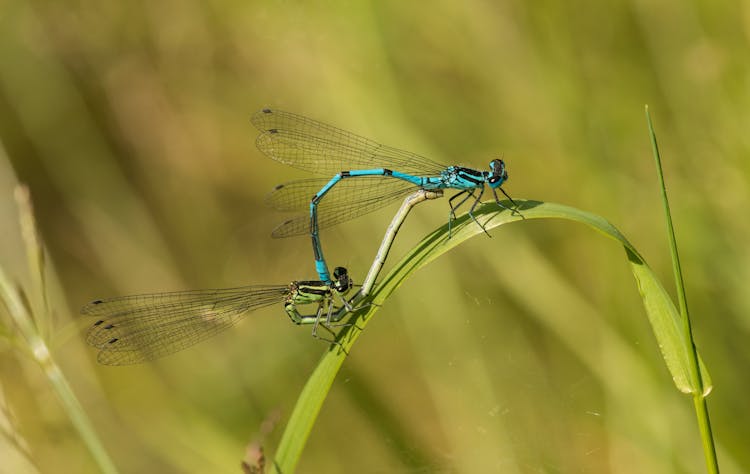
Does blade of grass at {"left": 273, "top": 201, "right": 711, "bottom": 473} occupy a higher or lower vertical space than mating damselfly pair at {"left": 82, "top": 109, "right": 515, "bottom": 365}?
Result: lower

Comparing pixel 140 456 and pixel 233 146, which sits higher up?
pixel 233 146

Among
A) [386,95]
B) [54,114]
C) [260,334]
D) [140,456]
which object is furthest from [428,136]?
[54,114]

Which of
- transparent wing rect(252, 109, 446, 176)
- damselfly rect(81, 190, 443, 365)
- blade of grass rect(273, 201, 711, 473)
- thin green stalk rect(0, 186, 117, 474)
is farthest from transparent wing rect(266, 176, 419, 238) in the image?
thin green stalk rect(0, 186, 117, 474)

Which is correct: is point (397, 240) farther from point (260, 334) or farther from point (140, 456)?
point (140, 456)

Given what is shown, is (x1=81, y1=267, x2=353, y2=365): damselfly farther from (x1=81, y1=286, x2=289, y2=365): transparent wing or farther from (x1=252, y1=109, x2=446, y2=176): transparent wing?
(x1=252, y1=109, x2=446, y2=176): transparent wing

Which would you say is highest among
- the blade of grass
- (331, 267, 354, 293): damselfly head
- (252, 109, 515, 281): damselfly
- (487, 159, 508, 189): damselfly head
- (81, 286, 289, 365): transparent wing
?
(252, 109, 515, 281): damselfly

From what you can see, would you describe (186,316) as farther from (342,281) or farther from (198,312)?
(342,281)

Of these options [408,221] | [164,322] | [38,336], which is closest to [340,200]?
[408,221]

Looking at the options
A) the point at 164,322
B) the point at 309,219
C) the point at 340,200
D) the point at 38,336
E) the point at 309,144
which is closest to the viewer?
the point at 38,336
